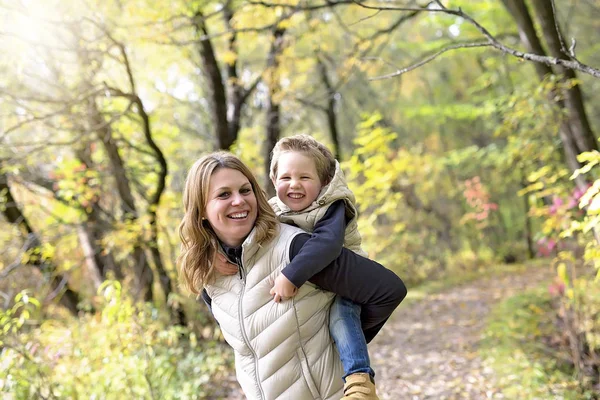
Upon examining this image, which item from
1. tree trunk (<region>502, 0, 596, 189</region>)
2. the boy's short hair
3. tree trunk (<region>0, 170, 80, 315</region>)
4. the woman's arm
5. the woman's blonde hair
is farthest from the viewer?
tree trunk (<region>0, 170, 80, 315</region>)

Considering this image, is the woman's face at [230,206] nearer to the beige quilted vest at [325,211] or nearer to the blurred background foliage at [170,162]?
the beige quilted vest at [325,211]

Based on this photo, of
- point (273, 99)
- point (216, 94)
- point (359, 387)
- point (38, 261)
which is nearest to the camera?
point (359, 387)

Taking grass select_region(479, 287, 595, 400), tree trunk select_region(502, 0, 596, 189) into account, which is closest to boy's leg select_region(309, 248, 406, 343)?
grass select_region(479, 287, 595, 400)

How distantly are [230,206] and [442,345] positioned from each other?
496cm

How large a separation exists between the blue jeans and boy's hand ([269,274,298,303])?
0.19 metres

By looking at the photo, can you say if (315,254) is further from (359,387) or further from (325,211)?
(359,387)

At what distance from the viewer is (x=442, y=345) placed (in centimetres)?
593

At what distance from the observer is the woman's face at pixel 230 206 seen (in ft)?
5.68

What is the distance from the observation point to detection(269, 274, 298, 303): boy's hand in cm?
159

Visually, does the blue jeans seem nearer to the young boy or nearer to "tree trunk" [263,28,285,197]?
the young boy

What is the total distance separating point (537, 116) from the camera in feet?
13.0

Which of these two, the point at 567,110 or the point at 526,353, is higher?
the point at 567,110

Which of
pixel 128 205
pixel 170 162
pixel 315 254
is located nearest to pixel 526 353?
pixel 315 254

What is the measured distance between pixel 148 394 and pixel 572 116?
4134 millimetres
